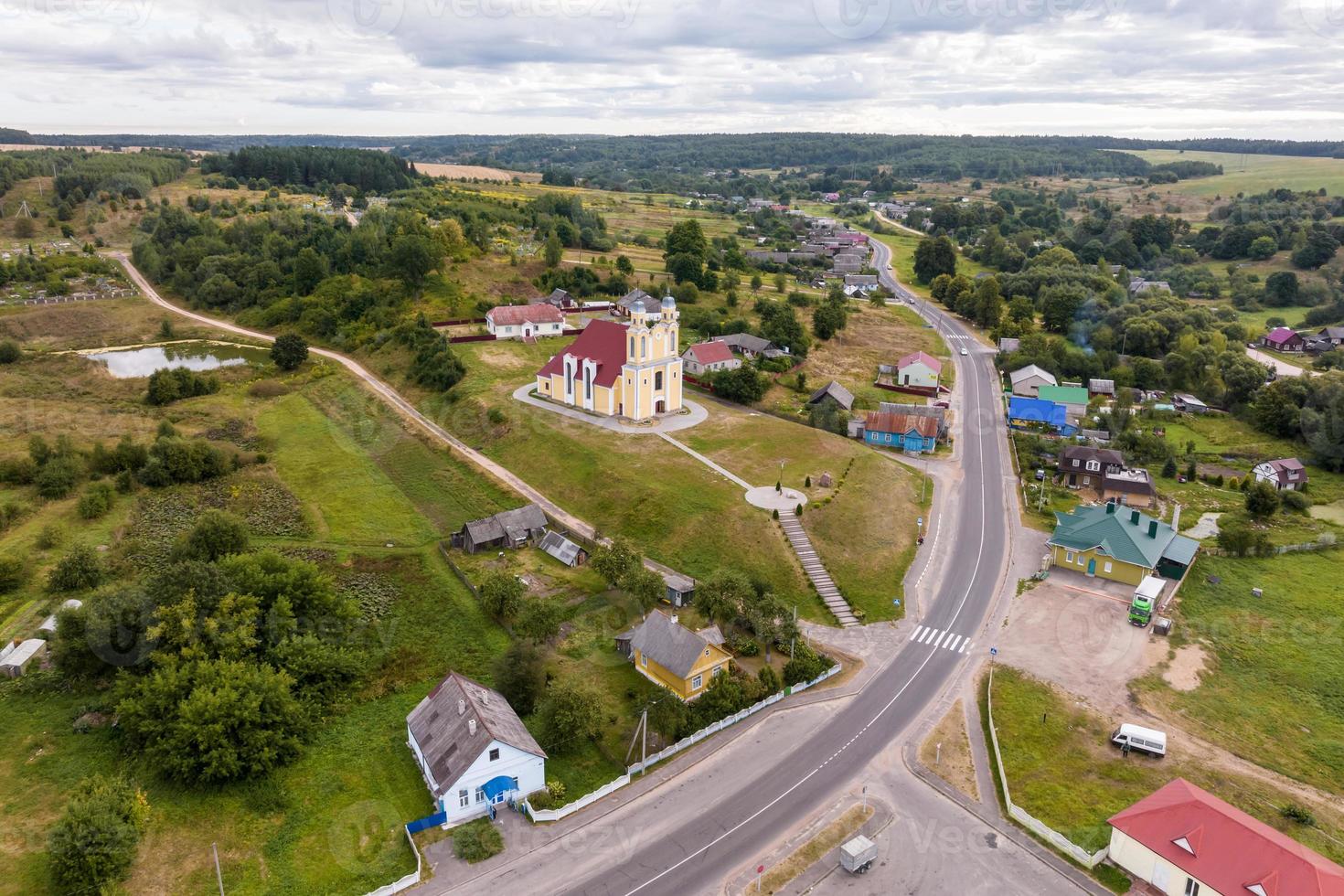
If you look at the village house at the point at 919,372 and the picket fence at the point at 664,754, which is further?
the village house at the point at 919,372

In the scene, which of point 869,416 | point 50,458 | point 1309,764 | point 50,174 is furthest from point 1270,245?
point 50,174

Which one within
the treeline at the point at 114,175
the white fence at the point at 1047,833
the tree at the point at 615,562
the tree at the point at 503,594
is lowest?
the white fence at the point at 1047,833

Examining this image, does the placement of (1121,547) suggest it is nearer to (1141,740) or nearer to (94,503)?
(1141,740)

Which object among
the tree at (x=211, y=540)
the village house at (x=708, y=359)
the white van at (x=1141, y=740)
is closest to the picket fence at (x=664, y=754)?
the white van at (x=1141, y=740)

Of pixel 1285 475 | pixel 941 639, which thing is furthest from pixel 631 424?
pixel 1285 475

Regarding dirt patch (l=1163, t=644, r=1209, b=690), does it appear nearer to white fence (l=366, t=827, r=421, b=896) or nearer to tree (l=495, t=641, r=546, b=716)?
tree (l=495, t=641, r=546, b=716)

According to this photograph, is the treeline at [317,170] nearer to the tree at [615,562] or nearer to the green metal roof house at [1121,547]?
the tree at [615,562]

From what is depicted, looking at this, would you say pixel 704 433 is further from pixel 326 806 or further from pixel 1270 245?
pixel 1270 245
